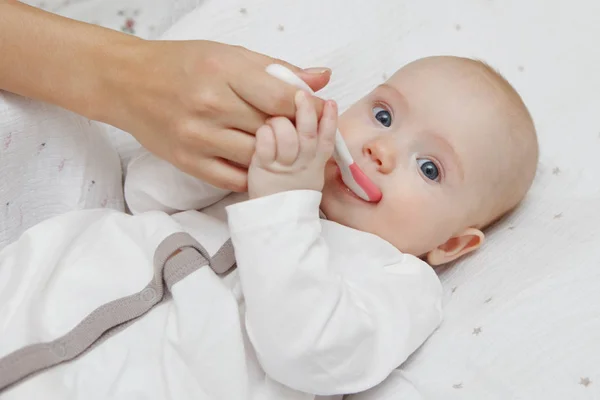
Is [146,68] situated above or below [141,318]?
above

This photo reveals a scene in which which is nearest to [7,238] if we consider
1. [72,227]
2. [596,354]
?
[72,227]

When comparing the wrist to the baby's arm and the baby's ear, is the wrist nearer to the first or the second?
the baby's arm

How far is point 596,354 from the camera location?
88 cm

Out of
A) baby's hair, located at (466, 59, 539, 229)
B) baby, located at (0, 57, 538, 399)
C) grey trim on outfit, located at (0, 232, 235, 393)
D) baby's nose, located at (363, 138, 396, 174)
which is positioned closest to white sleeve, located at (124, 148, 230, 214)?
baby, located at (0, 57, 538, 399)

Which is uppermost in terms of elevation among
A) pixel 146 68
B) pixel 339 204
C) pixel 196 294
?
pixel 146 68

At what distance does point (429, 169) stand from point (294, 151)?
265 mm

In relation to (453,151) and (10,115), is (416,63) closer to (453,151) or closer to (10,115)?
(453,151)

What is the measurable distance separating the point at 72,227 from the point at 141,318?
0.19m

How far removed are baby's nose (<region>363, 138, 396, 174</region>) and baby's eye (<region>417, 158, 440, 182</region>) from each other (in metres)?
0.05

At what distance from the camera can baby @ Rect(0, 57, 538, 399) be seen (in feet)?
2.80

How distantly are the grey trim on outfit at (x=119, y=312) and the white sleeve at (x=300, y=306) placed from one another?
0.34 ft

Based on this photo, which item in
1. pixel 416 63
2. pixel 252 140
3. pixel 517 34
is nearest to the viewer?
pixel 252 140

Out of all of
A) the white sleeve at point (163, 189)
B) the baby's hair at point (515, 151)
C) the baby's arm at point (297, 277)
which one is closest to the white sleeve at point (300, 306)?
the baby's arm at point (297, 277)

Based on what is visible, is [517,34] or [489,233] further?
[517,34]
